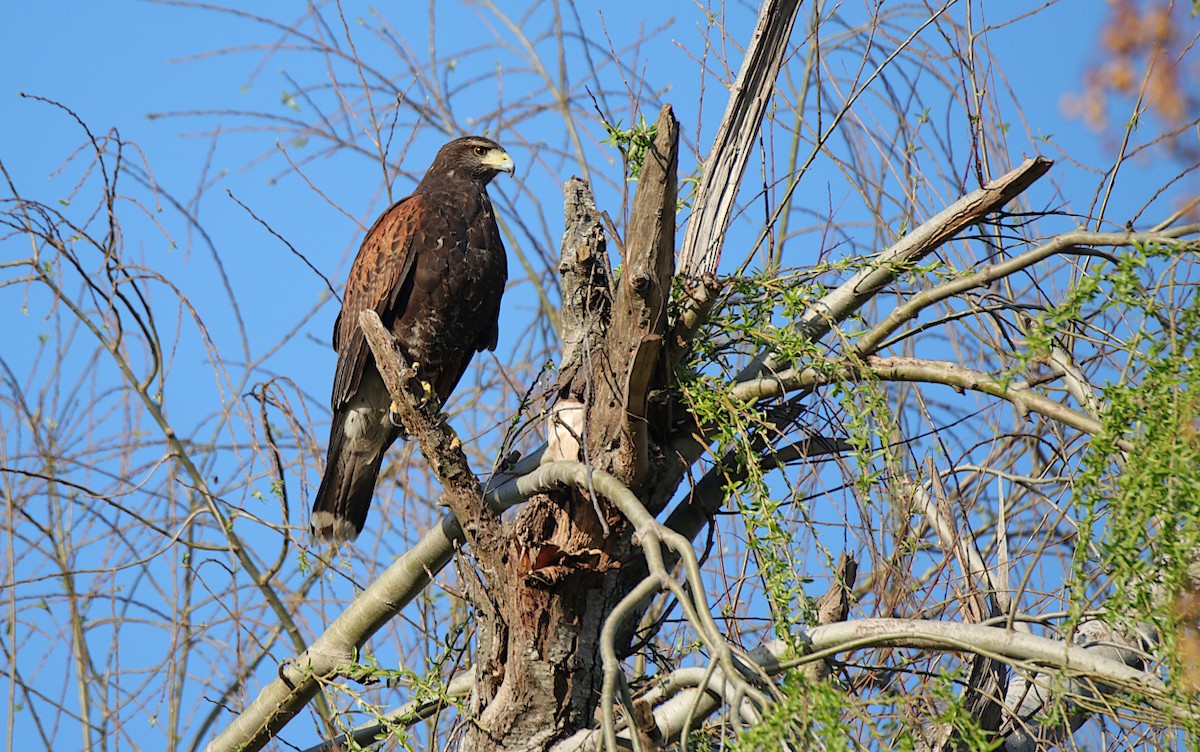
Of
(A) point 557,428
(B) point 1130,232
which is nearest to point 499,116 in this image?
(A) point 557,428

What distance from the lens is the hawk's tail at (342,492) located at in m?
4.79

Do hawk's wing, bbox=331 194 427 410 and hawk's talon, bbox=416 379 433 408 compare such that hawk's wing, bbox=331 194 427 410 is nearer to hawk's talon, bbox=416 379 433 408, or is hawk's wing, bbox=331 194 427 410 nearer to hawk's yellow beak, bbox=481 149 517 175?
hawk's yellow beak, bbox=481 149 517 175

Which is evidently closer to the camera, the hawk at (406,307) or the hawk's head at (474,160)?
the hawk at (406,307)

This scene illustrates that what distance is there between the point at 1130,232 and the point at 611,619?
1.62 meters

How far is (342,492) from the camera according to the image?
4.86 meters

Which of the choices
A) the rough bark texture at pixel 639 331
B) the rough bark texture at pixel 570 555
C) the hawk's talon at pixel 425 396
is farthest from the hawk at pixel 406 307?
the rough bark texture at pixel 639 331

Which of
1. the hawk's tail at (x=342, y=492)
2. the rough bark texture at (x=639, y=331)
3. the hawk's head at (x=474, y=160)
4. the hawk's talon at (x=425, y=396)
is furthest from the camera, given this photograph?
the hawk's head at (x=474, y=160)

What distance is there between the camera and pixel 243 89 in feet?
15.1

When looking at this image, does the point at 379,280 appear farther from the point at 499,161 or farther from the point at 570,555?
the point at 570,555

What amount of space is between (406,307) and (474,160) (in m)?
0.87

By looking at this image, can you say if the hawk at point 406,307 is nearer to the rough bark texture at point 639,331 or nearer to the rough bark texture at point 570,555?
the rough bark texture at point 570,555

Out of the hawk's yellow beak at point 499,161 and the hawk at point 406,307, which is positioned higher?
the hawk's yellow beak at point 499,161

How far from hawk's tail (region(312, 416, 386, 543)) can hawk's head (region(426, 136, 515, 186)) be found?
1.29 metres

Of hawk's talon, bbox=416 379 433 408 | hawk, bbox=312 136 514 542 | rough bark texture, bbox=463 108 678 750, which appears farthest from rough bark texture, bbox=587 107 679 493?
hawk, bbox=312 136 514 542
